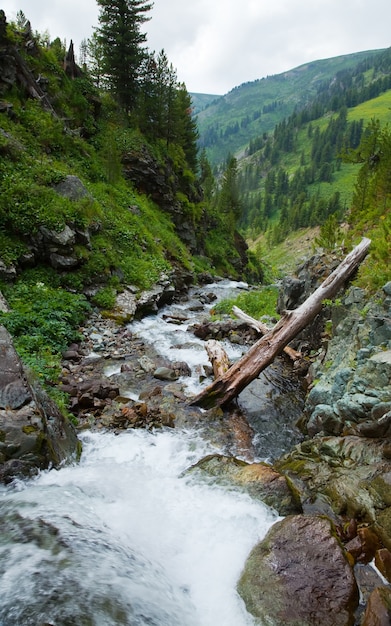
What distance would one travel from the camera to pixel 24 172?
14742mm

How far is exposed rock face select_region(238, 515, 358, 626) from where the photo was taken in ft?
11.3

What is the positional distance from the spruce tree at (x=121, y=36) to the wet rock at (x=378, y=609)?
126 ft

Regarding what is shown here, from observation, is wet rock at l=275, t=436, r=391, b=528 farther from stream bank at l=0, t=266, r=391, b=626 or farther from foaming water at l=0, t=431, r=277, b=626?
foaming water at l=0, t=431, r=277, b=626

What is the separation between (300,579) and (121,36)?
3931cm

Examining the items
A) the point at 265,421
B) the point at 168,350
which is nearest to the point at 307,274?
the point at 168,350

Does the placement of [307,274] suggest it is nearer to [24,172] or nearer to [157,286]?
[157,286]

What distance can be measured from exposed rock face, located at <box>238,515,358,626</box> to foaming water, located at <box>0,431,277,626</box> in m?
0.22

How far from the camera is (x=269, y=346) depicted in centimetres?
901

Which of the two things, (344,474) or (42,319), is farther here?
(42,319)

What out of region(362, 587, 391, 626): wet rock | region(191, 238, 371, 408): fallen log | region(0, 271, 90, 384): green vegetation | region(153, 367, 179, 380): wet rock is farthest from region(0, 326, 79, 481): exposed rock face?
region(362, 587, 391, 626): wet rock

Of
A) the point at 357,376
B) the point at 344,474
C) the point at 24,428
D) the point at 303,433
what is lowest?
the point at 303,433

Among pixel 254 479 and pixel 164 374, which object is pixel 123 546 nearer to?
pixel 254 479

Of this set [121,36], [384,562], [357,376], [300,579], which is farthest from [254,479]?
[121,36]

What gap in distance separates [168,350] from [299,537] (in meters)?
8.24
